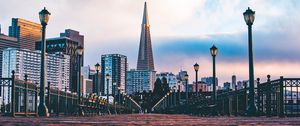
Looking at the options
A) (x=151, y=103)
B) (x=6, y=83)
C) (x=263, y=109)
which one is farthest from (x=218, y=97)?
(x=151, y=103)

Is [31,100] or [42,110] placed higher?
[31,100]

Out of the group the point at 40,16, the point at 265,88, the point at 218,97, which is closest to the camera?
the point at 265,88

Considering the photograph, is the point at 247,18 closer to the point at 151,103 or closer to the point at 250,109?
the point at 250,109

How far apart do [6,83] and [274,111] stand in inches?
422

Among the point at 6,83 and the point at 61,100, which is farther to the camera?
the point at 61,100

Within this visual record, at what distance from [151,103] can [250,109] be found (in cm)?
12722

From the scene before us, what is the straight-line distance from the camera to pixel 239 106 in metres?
23.4

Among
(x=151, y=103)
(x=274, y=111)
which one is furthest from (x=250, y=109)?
(x=151, y=103)

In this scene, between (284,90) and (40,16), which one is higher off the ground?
(40,16)

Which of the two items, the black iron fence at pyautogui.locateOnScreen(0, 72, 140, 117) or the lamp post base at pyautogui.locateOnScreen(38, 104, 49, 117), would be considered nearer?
the black iron fence at pyautogui.locateOnScreen(0, 72, 140, 117)

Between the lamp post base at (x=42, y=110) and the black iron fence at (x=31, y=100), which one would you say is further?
the lamp post base at (x=42, y=110)

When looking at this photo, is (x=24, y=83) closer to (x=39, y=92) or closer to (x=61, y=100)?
(x=39, y=92)

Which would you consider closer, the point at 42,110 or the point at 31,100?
the point at 42,110

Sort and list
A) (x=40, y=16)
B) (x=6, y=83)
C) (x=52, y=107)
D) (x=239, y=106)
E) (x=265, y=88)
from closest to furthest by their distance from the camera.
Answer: (x=6, y=83) → (x=265, y=88) → (x=40, y=16) → (x=239, y=106) → (x=52, y=107)
